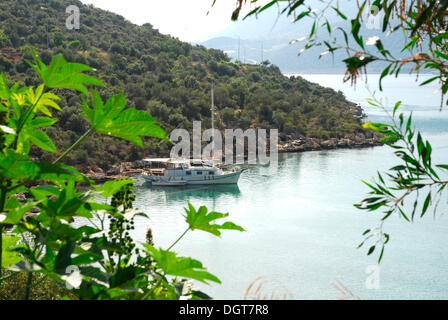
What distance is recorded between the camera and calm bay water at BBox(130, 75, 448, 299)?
8.79m

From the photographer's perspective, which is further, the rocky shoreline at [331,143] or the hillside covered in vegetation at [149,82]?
the rocky shoreline at [331,143]

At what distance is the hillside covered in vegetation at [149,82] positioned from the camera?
63.6 feet

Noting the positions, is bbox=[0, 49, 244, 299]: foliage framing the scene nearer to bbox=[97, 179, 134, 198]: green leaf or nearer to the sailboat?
bbox=[97, 179, 134, 198]: green leaf

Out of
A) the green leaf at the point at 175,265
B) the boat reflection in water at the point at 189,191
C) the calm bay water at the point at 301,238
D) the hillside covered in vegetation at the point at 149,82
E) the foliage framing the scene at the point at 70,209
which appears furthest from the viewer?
the hillside covered in vegetation at the point at 149,82

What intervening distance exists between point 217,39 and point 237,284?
153583 mm

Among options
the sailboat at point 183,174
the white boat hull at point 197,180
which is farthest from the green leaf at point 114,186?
the sailboat at point 183,174

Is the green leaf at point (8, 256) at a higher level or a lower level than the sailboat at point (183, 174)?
higher

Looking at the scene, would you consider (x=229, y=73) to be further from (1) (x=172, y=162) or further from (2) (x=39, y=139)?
(2) (x=39, y=139)

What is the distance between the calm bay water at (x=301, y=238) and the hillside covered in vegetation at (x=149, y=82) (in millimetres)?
4188

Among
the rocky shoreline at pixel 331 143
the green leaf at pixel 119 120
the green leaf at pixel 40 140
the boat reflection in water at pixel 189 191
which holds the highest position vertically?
the green leaf at pixel 119 120

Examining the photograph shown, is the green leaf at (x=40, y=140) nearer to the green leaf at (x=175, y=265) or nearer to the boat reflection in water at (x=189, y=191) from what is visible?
the green leaf at (x=175, y=265)

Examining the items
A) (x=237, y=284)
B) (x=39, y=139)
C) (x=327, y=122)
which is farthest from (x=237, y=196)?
(x=39, y=139)

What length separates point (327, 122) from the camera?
85.8ft
